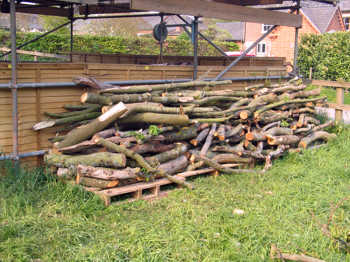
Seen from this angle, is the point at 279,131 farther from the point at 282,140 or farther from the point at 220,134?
the point at 220,134

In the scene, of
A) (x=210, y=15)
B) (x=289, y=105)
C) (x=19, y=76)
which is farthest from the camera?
(x=289, y=105)

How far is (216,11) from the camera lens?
29.1 ft

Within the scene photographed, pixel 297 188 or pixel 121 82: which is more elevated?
pixel 121 82

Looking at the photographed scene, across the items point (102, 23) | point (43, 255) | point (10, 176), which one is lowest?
point (43, 255)

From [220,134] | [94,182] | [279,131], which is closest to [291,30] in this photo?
[279,131]

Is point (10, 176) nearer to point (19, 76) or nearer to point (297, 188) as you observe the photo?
point (19, 76)

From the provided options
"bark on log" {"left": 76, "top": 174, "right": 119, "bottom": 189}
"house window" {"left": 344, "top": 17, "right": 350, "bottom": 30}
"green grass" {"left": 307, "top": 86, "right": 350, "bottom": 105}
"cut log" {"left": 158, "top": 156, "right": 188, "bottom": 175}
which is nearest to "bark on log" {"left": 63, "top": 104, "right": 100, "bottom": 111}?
"bark on log" {"left": 76, "top": 174, "right": 119, "bottom": 189}

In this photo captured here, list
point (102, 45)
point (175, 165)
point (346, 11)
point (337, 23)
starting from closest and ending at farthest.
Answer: point (175, 165)
point (102, 45)
point (337, 23)
point (346, 11)

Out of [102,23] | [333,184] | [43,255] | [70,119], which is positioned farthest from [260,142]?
[102,23]

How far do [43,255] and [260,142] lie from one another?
5.35 metres

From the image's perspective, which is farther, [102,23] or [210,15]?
[102,23]

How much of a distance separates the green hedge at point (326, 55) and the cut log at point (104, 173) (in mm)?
19018

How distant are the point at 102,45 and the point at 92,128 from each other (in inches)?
895

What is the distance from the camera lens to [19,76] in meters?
6.68
